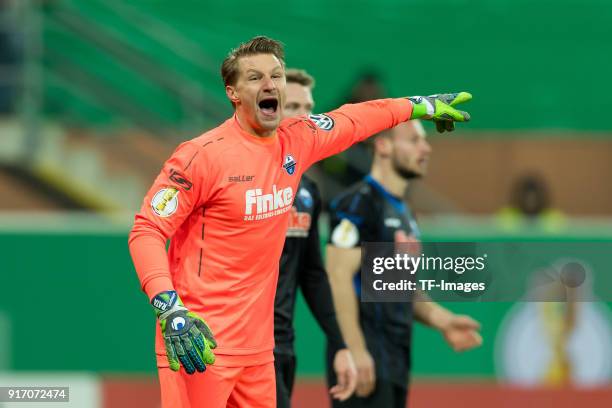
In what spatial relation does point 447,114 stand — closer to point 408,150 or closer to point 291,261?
point 291,261

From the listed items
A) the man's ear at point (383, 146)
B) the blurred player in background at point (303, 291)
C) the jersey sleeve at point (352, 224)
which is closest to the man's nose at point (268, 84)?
the blurred player in background at point (303, 291)

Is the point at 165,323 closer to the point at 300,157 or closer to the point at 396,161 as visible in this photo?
the point at 300,157

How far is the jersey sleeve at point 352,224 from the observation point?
601 centimetres

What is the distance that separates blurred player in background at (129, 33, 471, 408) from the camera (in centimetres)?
422

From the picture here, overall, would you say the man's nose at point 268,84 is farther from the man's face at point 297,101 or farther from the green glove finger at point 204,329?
the man's face at point 297,101

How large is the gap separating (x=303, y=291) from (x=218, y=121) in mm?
5212

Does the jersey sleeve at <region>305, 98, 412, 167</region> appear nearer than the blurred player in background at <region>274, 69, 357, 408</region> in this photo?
Yes

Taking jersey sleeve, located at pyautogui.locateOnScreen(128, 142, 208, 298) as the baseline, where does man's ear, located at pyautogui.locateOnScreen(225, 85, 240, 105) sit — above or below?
above

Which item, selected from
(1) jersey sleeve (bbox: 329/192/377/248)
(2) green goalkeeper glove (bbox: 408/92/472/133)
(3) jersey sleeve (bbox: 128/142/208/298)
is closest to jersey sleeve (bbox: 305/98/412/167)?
(2) green goalkeeper glove (bbox: 408/92/472/133)

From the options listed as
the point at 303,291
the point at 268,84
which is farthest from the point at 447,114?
the point at 303,291

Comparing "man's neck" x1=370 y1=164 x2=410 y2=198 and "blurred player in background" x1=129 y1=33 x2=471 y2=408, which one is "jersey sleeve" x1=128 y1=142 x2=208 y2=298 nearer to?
"blurred player in background" x1=129 y1=33 x2=471 y2=408

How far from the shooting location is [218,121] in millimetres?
10734

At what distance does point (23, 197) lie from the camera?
11117mm

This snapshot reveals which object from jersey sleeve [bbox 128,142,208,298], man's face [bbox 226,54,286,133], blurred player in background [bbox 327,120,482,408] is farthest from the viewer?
blurred player in background [bbox 327,120,482,408]
